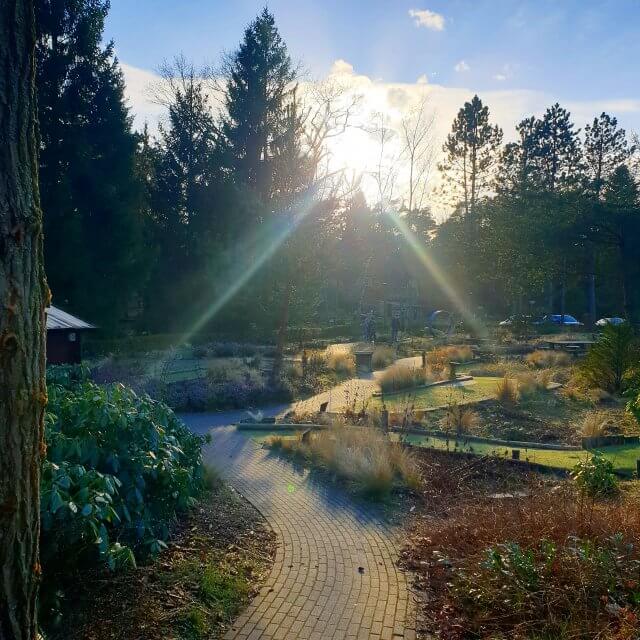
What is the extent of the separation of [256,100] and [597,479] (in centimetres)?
2860

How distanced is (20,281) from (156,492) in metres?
3.16

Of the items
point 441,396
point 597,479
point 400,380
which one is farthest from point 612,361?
point 597,479

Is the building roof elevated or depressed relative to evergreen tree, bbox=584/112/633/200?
depressed

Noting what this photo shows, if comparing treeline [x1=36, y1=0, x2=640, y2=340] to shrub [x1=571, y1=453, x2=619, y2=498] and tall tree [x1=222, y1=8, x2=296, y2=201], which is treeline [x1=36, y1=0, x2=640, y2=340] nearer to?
tall tree [x1=222, y1=8, x2=296, y2=201]

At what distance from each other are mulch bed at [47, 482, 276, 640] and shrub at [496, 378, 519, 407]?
9.76m

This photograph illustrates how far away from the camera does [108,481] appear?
12.1ft

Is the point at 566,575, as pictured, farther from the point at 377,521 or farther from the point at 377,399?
the point at 377,399

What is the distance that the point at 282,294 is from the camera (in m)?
20.2

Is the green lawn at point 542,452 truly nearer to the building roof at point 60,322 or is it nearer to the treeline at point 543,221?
the building roof at point 60,322

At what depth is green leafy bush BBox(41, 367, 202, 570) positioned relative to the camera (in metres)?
3.61

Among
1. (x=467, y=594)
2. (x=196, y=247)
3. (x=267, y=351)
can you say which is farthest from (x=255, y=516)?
(x=196, y=247)

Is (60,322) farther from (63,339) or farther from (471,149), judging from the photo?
(471,149)

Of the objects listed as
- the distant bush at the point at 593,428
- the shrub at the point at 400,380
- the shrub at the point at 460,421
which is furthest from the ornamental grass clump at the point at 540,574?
the shrub at the point at 400,380

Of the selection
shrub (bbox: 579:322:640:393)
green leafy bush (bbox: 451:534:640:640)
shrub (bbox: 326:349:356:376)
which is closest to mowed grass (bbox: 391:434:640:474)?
green leafy bush (bbox: 451:534:640:640)
